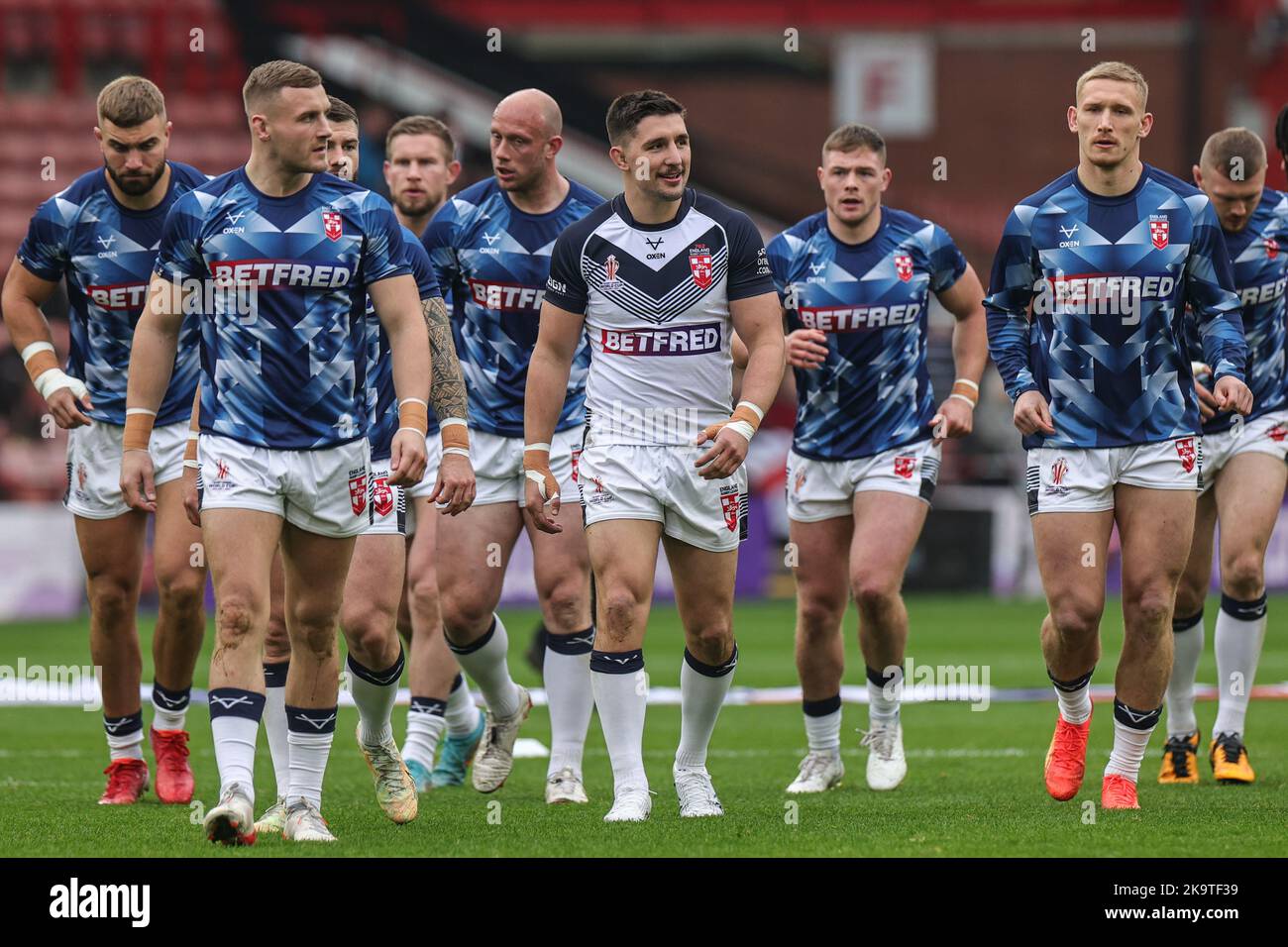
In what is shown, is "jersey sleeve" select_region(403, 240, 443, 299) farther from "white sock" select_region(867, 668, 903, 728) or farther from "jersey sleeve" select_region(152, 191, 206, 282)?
"white sock" select_region(867, 668, 903, 728)

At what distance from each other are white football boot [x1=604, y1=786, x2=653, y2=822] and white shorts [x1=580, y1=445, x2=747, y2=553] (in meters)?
0.91

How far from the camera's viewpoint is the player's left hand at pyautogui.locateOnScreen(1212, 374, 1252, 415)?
23.2ft

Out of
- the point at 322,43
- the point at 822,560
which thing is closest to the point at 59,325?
the point at 322,43

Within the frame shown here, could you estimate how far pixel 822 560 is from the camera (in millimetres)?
8383

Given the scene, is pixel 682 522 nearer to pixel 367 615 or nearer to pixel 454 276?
pixel 367 615

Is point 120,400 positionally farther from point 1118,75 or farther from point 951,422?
point 1118,75

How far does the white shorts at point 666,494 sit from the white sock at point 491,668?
136 cm

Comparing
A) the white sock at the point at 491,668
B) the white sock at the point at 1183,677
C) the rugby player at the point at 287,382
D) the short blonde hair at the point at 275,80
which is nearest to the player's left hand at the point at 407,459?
the rugby player at the point at 287,382

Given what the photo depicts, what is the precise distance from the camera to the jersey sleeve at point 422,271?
22.5ft

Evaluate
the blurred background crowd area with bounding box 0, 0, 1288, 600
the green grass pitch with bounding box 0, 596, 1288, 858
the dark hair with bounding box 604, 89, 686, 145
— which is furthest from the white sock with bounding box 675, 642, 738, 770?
the blurred background crowd area with bounding box 0, 0, 1288, 600

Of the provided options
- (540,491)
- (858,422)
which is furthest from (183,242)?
(858,422)

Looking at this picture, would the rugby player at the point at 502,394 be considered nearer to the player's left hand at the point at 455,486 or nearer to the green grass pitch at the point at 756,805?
the green grass pitch at the point at 756,805

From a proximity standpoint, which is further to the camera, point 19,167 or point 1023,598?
point 19,167

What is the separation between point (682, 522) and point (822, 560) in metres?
1.47
